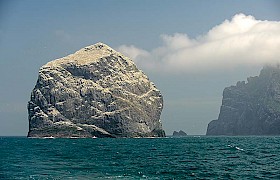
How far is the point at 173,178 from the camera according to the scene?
1828 inches

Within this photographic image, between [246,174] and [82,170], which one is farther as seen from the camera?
[82,170]

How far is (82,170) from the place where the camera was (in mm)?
54500

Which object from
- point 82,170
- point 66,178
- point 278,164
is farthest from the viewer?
point 278,164

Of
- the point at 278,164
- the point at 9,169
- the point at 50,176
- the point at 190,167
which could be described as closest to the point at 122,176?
the point at 50,176

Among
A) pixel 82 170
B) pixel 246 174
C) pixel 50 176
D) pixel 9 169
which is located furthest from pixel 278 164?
pixel 9 169

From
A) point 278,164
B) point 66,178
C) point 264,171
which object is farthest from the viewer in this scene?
point 278,164

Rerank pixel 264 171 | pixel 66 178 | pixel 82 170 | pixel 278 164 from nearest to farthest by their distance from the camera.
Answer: pixel 66 178
pixel 264 171
pixel 82 170
pixel 278 164

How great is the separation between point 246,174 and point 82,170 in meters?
23.3

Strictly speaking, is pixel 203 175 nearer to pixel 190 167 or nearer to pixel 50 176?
pixel 190 167

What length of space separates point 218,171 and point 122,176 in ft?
44.8

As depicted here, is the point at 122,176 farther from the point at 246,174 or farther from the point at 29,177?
the point at 246,174

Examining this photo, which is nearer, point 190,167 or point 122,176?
point 122,176

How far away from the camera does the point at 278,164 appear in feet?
191

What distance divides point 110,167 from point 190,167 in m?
12.6
